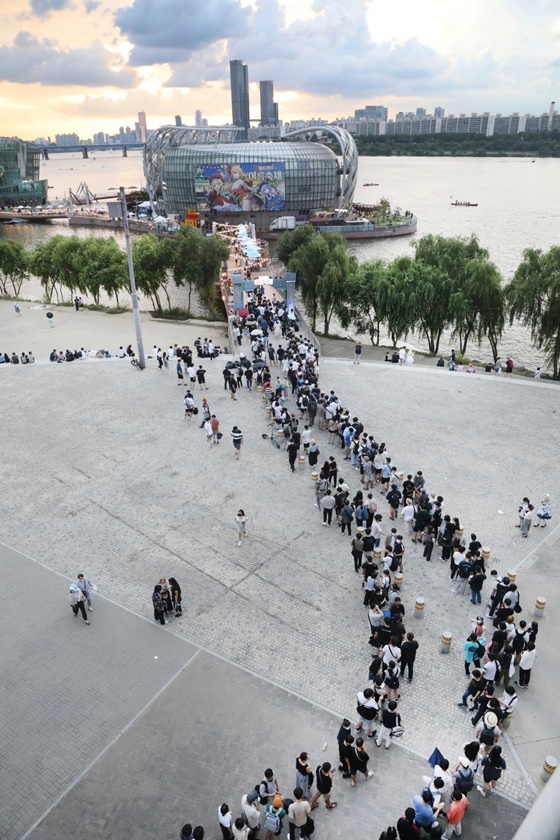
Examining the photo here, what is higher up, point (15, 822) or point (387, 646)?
point (387, 646)

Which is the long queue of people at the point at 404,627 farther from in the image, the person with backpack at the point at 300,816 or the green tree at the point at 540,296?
the green tree at the point at 540,296

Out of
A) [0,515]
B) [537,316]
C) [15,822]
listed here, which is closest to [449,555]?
[15,822]

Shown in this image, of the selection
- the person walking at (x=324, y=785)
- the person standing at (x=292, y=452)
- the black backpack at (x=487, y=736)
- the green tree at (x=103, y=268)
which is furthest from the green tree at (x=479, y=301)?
the person walking at (x=324, y=785)

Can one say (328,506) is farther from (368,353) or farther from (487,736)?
(368,353)

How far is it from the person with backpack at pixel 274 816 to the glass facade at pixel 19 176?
144 metres

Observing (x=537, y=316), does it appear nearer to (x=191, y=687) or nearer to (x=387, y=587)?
(x=387, y=587)

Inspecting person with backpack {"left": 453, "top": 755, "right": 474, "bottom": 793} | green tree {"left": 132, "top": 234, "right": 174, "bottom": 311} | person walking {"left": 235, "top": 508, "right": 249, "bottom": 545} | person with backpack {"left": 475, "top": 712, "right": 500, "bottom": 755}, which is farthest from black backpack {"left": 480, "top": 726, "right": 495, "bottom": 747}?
green tree {"left": 132, "top": 234, "right": 174, "bottom": 311}

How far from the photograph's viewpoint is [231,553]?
14.6m

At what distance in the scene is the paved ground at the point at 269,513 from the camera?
11242 mm

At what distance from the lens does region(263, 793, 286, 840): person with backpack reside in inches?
316

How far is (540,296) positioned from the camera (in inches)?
1216

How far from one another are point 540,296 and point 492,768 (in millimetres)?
27638

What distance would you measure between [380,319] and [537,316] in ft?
32.1

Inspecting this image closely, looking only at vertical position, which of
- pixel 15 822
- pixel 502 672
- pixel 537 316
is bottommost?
pixel 15 822
